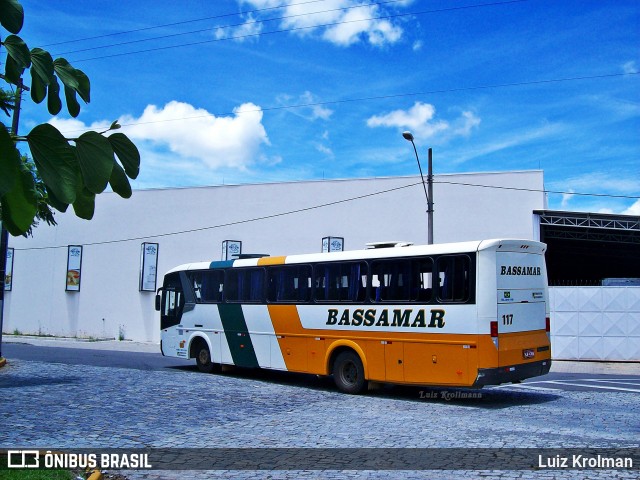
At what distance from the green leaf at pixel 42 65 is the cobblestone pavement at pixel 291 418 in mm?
5257

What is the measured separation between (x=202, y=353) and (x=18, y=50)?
52.7ft

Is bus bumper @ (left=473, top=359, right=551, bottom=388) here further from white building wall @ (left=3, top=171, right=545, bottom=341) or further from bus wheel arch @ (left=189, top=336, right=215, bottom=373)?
white building wall @ (left=3, top=171, right=545, bottom=341)

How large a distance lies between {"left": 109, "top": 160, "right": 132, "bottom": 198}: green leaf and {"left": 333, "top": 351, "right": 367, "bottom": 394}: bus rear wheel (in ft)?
38.3

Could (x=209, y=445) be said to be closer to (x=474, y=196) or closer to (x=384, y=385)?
(x=384, y=385)

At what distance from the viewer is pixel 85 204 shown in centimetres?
230

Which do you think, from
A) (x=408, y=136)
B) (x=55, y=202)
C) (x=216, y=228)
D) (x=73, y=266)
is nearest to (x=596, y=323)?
(x=408, y=136)

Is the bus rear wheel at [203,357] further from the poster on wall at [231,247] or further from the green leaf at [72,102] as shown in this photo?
the green leaf at [72,102]

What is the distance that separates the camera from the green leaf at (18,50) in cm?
226

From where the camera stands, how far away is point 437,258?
1241 centimetres

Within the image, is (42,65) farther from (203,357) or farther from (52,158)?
(203,357)

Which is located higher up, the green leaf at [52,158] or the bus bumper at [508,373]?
the green leaf at [52,158]

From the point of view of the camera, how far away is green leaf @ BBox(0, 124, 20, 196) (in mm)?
1810

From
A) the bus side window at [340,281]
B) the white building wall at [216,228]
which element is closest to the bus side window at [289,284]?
the bus side window at [340,281]

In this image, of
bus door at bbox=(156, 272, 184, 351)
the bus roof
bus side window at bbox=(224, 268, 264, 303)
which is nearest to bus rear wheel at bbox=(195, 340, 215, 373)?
bus door at bbox=(156, 272, 184, 351)
